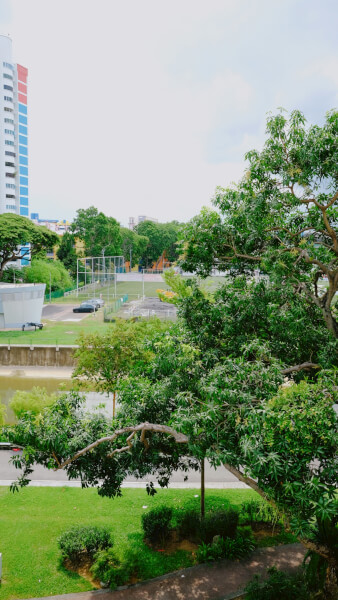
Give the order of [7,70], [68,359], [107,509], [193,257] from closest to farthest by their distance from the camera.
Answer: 1. [193,257]
2. [107,509]
3. [68,359]
4. [7,70]

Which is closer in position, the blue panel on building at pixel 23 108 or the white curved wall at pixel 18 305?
the white curved wall at pixel 18 305

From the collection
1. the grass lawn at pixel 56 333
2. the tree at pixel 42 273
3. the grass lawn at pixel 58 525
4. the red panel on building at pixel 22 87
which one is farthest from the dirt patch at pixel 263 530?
the red panel on building at pixel 22 87

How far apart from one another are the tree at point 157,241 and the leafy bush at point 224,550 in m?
62.1

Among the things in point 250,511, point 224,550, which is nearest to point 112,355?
point 250,511

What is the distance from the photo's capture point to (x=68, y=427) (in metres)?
7.68

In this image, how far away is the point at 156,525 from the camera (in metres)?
9.32

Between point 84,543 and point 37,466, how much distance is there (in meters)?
4.87

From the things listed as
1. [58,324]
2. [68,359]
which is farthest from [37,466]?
[58,324]

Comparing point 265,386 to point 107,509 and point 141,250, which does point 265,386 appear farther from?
point 141,250

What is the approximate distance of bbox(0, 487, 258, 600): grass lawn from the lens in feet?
26.7

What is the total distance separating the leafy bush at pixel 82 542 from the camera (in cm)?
859

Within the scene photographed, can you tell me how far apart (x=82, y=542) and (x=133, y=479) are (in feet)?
12.1

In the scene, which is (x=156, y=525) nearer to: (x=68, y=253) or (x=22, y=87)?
(x=68, y=253)

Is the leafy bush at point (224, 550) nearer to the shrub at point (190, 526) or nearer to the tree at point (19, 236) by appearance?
the shrub at point (190, 526)
